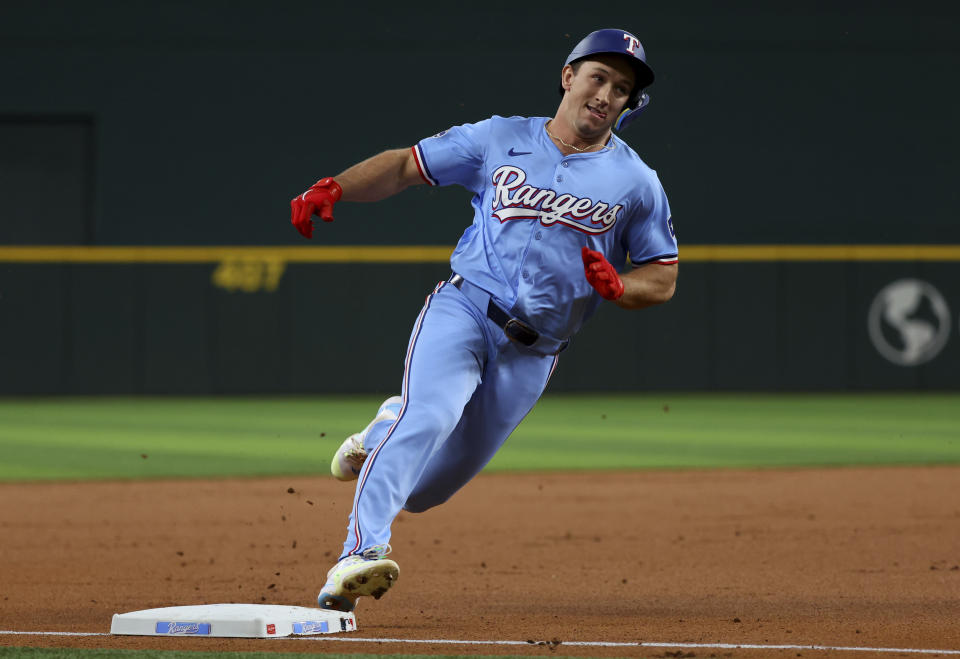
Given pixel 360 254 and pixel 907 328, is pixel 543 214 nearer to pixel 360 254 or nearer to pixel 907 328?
pixel 360 254

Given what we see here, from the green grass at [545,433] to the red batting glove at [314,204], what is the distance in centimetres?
557

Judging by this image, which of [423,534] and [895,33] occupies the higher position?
[895,33]

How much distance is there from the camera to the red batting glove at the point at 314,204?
429cm

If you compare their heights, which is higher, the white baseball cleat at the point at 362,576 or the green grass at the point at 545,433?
the green grass at the point at 545,433

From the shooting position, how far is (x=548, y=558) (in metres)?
6.45

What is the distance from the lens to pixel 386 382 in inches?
646

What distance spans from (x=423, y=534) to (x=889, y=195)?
42.0 feet

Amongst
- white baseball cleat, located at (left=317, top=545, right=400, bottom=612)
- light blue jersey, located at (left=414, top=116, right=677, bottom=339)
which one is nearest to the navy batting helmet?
light blue jersey, located at (left=414, top=116, right=677, bottom=339)

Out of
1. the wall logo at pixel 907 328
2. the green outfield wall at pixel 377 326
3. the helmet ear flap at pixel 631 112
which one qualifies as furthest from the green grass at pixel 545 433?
the helmet ear flap at pixel 631 112

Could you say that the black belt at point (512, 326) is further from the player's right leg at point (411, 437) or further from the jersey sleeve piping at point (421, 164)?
the jersey sleeve piping at point (421, 164)

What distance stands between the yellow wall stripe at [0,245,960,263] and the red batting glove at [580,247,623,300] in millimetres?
12118

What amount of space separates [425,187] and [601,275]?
13.7 meters

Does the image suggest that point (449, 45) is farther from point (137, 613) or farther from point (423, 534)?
point (137, 613)

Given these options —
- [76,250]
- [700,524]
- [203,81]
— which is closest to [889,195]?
[203,81]
